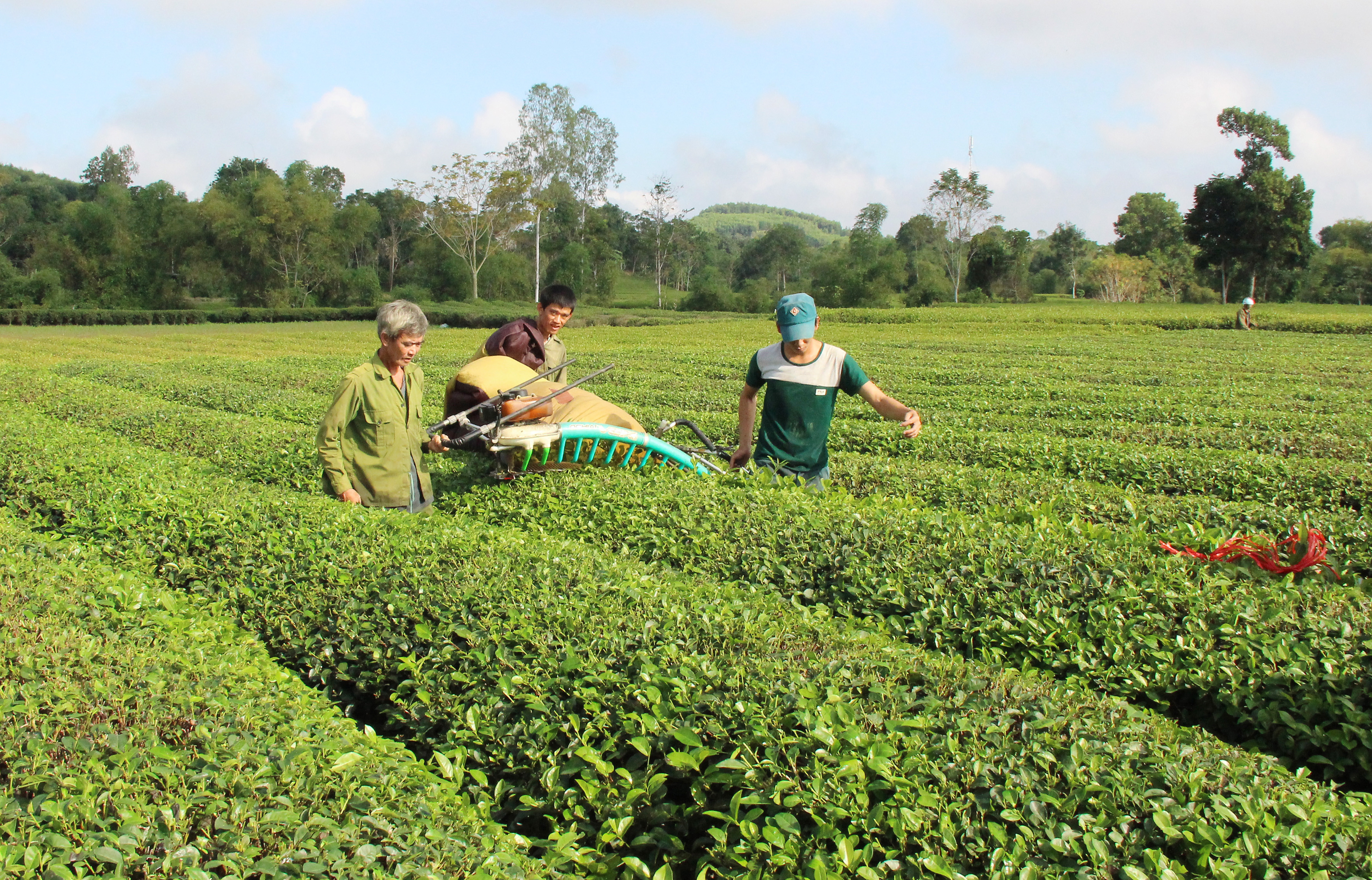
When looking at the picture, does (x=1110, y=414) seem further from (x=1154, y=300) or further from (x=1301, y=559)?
(x=1154, y=300)

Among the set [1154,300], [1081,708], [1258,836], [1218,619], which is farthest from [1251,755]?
[1154,300]

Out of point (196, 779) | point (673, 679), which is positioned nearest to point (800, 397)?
point (673, 679)

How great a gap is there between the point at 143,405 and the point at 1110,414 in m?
13.8

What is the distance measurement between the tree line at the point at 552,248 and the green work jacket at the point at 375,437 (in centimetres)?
5564

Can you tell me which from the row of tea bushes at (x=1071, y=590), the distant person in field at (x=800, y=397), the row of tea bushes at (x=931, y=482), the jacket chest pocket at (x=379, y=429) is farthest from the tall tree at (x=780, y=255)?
the jacket chest pocket at (x=379, y=429)

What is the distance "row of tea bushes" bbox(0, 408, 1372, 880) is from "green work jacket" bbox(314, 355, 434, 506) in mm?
654

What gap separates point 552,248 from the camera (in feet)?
253

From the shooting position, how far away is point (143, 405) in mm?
12117

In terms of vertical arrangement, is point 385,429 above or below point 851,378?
below

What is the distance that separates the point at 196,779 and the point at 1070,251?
89.4m

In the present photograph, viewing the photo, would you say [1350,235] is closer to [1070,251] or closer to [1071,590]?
[1070,251]

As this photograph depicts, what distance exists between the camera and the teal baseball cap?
5.44 m

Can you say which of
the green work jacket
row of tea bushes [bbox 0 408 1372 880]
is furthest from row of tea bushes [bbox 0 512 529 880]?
the green work jacket

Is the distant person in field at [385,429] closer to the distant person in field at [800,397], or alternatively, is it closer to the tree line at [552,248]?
the distant person in field at [800,397]
